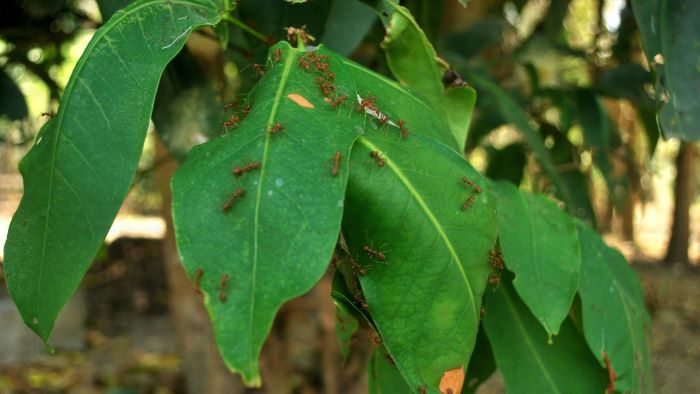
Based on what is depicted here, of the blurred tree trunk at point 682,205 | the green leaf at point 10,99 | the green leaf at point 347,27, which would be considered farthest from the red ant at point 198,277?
the blurred tree trunk at point 682,205

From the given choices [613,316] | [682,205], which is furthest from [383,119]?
[682,205]

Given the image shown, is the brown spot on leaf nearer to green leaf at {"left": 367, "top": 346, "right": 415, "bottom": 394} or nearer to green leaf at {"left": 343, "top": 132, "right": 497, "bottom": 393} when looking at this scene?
green leaf at {"left": 343, "top": 132, "right": 497, "bottom": 393}

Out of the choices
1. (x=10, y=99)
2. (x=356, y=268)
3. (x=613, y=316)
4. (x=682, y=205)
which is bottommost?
(x=682, y=205)

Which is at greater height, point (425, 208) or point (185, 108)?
point (425, 208)

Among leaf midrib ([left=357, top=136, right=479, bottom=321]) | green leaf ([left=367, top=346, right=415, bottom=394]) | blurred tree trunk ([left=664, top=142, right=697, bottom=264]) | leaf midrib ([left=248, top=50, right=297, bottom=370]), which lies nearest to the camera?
leaf midrib ([left=248, top=50, right=297, bottom=370])

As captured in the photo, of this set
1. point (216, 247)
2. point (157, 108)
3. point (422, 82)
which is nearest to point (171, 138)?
point (157, 108)

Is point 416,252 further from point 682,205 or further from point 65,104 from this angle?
point 682,205

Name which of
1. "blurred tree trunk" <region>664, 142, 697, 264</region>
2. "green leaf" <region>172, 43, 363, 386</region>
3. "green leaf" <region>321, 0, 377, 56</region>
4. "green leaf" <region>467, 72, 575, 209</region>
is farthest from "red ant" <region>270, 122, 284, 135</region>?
"blurred tree trunk" <region>664, 142, 697, 264</region>
